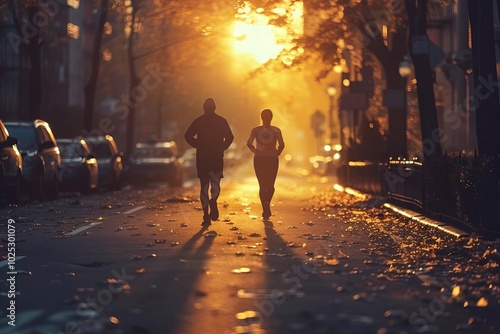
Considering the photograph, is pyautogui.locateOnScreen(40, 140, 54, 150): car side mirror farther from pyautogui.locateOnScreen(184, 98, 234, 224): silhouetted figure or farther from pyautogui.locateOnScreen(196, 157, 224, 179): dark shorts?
pyautogui.locateOnScreen(196, 157, 224, 179): dark shorts

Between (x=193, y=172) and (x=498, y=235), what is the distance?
56512 millimetres

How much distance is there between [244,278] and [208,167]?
7802mm

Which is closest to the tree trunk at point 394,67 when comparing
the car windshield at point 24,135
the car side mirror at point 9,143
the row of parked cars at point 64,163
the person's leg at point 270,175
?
the row of parked cars at point 64,163

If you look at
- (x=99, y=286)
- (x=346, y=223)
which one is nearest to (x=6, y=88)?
(x=346, y=223)

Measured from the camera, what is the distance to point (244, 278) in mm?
11820

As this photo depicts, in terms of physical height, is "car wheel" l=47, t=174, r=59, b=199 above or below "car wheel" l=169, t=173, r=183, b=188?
above

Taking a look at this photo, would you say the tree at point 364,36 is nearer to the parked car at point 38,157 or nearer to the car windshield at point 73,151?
the car windshield at point 73,151

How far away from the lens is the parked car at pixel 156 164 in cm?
4866

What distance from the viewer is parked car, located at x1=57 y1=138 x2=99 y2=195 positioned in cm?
3541

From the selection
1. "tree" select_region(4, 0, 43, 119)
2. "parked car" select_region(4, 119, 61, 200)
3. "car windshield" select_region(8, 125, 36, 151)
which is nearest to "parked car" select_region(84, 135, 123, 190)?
"tree" select_region(4, 0, 43, 119)

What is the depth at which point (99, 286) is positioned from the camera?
11156 mm

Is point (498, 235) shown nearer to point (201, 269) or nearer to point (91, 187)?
point (201, 269)

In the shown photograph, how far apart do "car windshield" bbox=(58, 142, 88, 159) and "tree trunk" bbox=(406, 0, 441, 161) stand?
1114 centimetres

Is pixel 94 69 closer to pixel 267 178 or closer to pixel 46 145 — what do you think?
pixel 46 145
